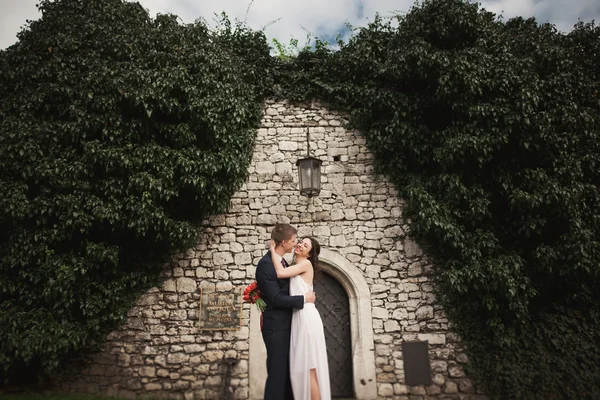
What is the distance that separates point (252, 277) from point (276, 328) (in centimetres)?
302

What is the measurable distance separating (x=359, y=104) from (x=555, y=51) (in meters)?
3.29

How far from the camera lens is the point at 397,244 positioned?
21.9 feet

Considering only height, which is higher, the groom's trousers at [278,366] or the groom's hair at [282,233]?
the groom's hair at [282,233]

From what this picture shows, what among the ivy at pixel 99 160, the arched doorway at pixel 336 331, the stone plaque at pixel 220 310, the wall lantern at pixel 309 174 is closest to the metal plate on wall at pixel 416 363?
the arched doorway at pixel 336 331

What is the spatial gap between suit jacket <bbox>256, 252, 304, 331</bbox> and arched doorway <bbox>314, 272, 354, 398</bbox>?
2610 mm

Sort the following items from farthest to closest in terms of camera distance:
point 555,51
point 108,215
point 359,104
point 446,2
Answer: point 359,104 → point 446,2 → point 555,51 → point 108,215

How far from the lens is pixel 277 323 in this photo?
3.58 m

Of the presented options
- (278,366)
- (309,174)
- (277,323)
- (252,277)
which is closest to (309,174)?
(309,174)

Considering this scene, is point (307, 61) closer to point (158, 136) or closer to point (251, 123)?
point (251, 123)

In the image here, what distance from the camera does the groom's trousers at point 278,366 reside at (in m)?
3.45

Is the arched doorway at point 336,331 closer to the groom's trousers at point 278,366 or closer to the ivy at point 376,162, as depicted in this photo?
the ivy at point 376,162

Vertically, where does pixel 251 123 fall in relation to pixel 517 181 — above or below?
above

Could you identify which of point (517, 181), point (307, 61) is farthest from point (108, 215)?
point (517, 181)

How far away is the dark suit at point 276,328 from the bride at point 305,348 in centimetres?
7
